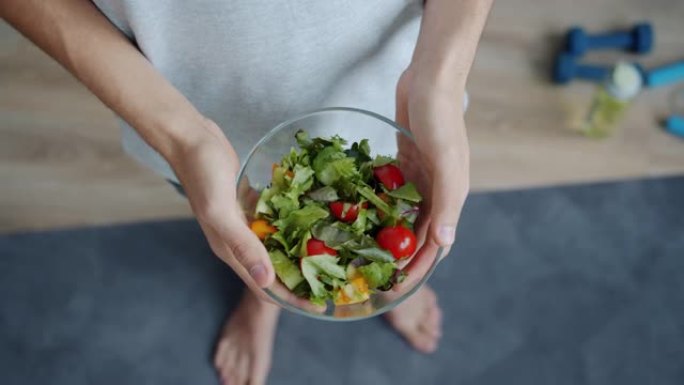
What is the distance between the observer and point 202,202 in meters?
0.72

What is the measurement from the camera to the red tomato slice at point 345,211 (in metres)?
0.75

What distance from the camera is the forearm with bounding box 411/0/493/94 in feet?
2.46

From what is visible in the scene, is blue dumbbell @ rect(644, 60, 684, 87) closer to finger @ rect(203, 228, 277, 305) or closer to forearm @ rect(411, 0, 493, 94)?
forearm @ rect(411, 0, 493, 94)

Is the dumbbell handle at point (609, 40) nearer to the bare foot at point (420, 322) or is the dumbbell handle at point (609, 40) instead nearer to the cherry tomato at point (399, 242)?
the bare foot at point (420, 322)

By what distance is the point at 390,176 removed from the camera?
0.76 metres


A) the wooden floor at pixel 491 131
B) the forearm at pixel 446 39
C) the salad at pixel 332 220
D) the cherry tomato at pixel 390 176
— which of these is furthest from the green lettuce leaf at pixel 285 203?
the wooden floor at pixel 491 131

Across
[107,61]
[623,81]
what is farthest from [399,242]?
[623,81]

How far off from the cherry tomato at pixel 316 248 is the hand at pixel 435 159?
10cm

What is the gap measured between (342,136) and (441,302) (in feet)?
2.33

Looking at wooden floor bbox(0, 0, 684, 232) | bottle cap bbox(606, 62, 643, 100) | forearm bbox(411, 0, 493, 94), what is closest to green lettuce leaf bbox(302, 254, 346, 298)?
forearm bbox(411, 0, 493, 94)

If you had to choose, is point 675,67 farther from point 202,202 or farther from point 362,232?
point 202,202

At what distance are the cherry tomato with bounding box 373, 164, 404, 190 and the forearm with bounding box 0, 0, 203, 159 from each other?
0.71ft

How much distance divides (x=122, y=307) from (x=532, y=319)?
903 mm

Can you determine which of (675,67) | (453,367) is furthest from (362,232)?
(675,67)
